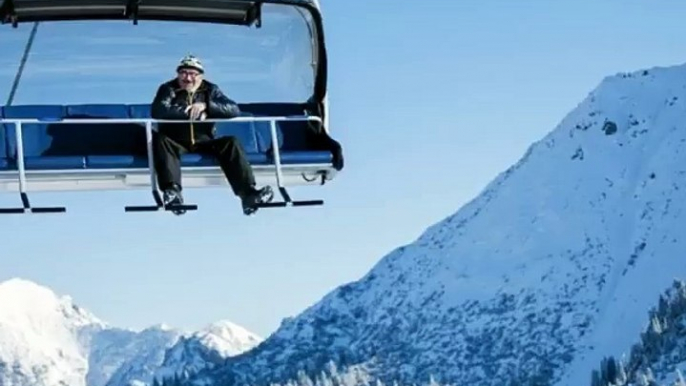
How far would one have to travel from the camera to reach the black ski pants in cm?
1424

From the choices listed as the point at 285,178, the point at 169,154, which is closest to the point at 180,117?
the point at 169,154

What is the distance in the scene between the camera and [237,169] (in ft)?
47.6

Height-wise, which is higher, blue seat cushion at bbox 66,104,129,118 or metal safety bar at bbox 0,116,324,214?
blue seat cushion at bbox 66,104,129,118

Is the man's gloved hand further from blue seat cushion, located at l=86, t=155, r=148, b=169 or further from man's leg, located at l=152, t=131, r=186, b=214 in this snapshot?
blue seat cushion, located at l=86, t=155, r=148, b=169

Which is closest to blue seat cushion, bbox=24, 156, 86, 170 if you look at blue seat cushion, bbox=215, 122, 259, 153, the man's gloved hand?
the man's gloved hand

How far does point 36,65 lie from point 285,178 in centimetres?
295

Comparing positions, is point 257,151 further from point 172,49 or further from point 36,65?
point 36,65

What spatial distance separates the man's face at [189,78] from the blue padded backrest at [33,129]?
1475 millimetres

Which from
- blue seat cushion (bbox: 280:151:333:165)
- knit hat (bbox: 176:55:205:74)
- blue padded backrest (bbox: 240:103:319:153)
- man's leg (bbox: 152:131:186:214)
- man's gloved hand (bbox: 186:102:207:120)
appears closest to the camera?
man's leg (bbox: 152:131:186:214)

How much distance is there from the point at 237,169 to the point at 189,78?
3.73 feet

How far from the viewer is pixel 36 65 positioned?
1522 centimetres

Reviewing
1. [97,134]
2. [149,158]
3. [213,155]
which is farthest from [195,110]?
[97,134]

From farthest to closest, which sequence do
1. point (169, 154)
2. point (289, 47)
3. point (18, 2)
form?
point (289, 47)
point (169, 154)
point (18, 2)

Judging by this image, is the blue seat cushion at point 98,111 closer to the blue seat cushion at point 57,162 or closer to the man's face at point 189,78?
the blue seat cushion at point 57,162
